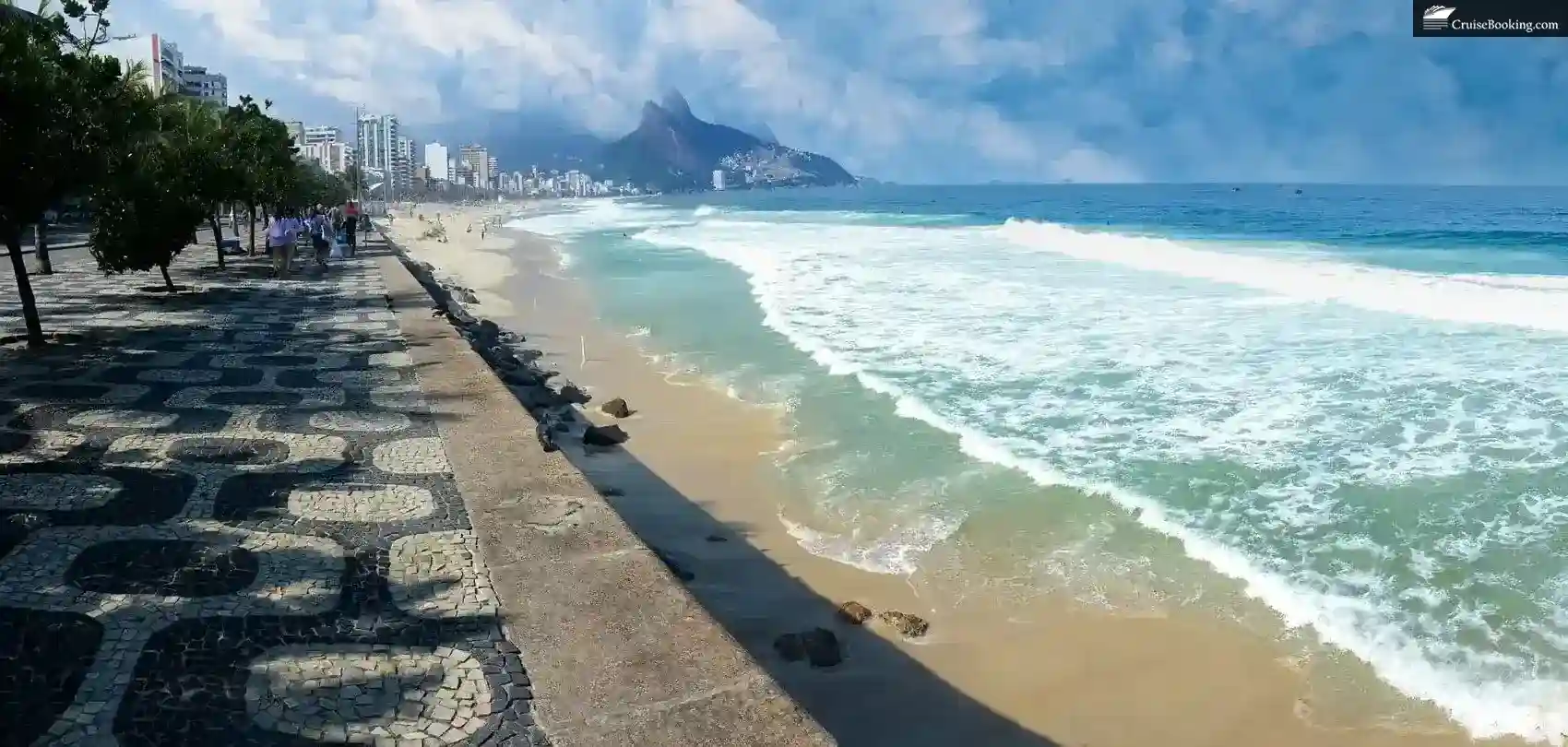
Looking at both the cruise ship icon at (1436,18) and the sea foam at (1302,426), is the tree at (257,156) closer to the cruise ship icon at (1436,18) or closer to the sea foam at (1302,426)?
the sea foam at (1302,426)

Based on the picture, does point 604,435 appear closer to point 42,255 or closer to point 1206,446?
point 1206,446

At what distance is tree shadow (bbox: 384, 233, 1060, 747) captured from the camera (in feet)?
16.7

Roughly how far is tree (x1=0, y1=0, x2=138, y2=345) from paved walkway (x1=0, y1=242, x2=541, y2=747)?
163cm

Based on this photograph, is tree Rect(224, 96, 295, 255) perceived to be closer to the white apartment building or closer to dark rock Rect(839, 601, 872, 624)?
dark rock Rect(839, 601, 872, 624)

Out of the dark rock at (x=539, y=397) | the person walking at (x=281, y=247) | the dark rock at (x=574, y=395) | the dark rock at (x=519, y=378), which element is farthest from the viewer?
the person walking at (x=281, y=247)

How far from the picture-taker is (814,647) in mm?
5715

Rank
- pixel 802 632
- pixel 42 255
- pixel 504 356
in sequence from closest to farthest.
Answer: pixel 802 632 → pixel 504 356 → pixel 42 255

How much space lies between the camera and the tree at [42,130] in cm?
977

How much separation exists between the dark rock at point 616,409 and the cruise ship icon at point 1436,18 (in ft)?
84.4

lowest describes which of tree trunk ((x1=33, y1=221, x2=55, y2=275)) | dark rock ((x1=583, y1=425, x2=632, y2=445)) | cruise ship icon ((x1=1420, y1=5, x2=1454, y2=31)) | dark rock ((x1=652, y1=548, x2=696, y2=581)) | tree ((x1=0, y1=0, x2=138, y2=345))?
dark rock ((x1=652, y1=548, x2=696, y2=581))

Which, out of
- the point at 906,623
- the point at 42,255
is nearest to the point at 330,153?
the point at 42,255

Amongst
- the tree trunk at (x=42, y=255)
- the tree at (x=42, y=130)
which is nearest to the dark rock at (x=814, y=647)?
the tree at (x=42, y=130)

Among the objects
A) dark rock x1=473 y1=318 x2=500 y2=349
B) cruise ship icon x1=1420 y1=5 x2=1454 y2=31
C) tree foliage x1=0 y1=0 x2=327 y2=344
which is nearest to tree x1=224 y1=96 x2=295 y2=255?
tree foliage x1=0 y1=0 x2=327 y2=344

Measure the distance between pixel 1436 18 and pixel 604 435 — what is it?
27.9 m
